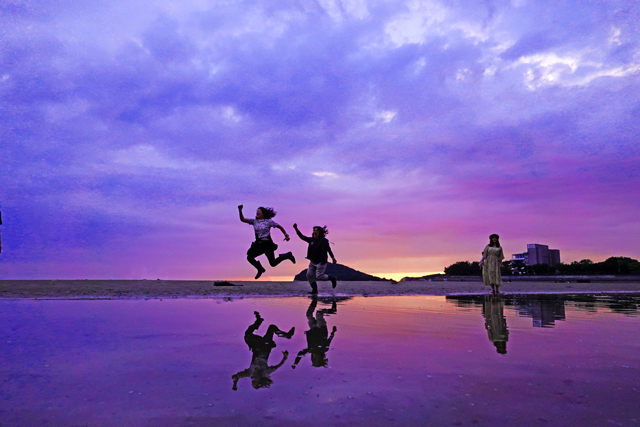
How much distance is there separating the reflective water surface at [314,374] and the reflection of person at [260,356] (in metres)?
0.02

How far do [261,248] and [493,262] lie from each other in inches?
317

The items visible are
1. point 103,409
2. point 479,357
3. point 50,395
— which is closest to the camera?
point 103,409

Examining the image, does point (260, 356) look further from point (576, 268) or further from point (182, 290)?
point (576, 268)

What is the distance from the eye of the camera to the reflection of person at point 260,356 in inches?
115

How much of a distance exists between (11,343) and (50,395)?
2181mm

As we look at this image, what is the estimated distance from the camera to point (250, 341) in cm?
438

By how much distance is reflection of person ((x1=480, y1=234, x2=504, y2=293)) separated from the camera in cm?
1412

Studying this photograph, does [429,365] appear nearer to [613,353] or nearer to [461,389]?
[461,389]

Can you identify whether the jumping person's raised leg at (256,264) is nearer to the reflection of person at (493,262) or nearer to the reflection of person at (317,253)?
the reflection of person at (317,253)

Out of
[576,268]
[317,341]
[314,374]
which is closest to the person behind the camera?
[314,374]

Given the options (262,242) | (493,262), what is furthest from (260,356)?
(493,262)

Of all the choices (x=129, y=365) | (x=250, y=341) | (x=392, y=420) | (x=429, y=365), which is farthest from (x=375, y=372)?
(x=129, y=365)

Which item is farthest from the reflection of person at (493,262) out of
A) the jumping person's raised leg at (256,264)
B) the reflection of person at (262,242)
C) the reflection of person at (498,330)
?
the jumping person's raised leg at (256,264)

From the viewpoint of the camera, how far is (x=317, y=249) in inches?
523
